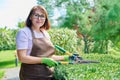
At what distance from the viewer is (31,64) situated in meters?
3.14

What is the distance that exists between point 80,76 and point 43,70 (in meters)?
0.61

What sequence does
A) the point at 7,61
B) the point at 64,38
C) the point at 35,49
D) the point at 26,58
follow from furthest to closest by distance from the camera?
the point at 7,61 < the point at 64,38 < the point at 35,49 < the point at 26,58

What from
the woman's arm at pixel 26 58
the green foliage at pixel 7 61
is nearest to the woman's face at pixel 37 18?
the woman's arm at pixel 26 58

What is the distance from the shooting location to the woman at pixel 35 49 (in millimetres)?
3049

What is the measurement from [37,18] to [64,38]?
1084 centimetres

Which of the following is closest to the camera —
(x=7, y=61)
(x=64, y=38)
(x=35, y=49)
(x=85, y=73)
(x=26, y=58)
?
(x=85, y=73)

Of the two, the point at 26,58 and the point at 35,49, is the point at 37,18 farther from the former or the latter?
the point at 26,58

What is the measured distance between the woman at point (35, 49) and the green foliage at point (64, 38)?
10460mm

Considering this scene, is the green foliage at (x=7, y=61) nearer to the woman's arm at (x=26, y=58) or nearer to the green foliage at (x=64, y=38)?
the green foliage at (x=64, y=38)

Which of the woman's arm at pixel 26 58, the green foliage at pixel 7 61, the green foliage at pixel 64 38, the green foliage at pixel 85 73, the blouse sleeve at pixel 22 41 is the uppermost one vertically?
the blouse sleeve at pixel 22 41

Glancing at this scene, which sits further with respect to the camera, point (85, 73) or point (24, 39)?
point (24, 39)

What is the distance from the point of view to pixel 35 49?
314cm

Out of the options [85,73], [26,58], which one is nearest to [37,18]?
[26,58]

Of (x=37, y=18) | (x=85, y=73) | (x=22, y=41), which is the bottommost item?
(x=85, y=73)
